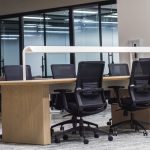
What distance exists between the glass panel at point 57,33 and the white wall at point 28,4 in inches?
12.5

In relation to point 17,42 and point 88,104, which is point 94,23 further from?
point 88,104

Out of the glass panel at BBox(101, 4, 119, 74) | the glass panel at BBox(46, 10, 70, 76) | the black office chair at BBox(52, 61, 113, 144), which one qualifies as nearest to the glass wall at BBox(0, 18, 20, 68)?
the glass panel at BBox(46, 10, 70, 76)

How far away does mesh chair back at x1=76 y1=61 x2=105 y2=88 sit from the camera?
14.8 ft

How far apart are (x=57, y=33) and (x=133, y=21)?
3.53 metres

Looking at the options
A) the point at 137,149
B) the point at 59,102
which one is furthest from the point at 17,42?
the point at 137,149

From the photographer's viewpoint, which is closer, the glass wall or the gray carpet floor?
the gray carpet floor

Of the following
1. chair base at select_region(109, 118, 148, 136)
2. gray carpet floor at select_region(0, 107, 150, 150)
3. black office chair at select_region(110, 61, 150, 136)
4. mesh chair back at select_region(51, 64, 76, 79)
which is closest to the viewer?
gray carpet floor at select_region(0, 107, 150, 150)

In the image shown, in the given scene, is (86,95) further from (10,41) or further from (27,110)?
(10,41)

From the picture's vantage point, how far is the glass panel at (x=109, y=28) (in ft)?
32.0

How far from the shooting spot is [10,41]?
1173 cm

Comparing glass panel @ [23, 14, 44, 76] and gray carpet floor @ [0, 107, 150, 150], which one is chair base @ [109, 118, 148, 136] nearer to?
gray carpet floor @ [0, 107, 150, 150]

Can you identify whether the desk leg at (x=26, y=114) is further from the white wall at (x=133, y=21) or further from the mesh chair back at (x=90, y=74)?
the white wall at (x=133, y=21)

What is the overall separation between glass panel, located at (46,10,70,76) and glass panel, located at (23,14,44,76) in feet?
0.71

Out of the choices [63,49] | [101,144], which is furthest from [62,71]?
[101,144]
